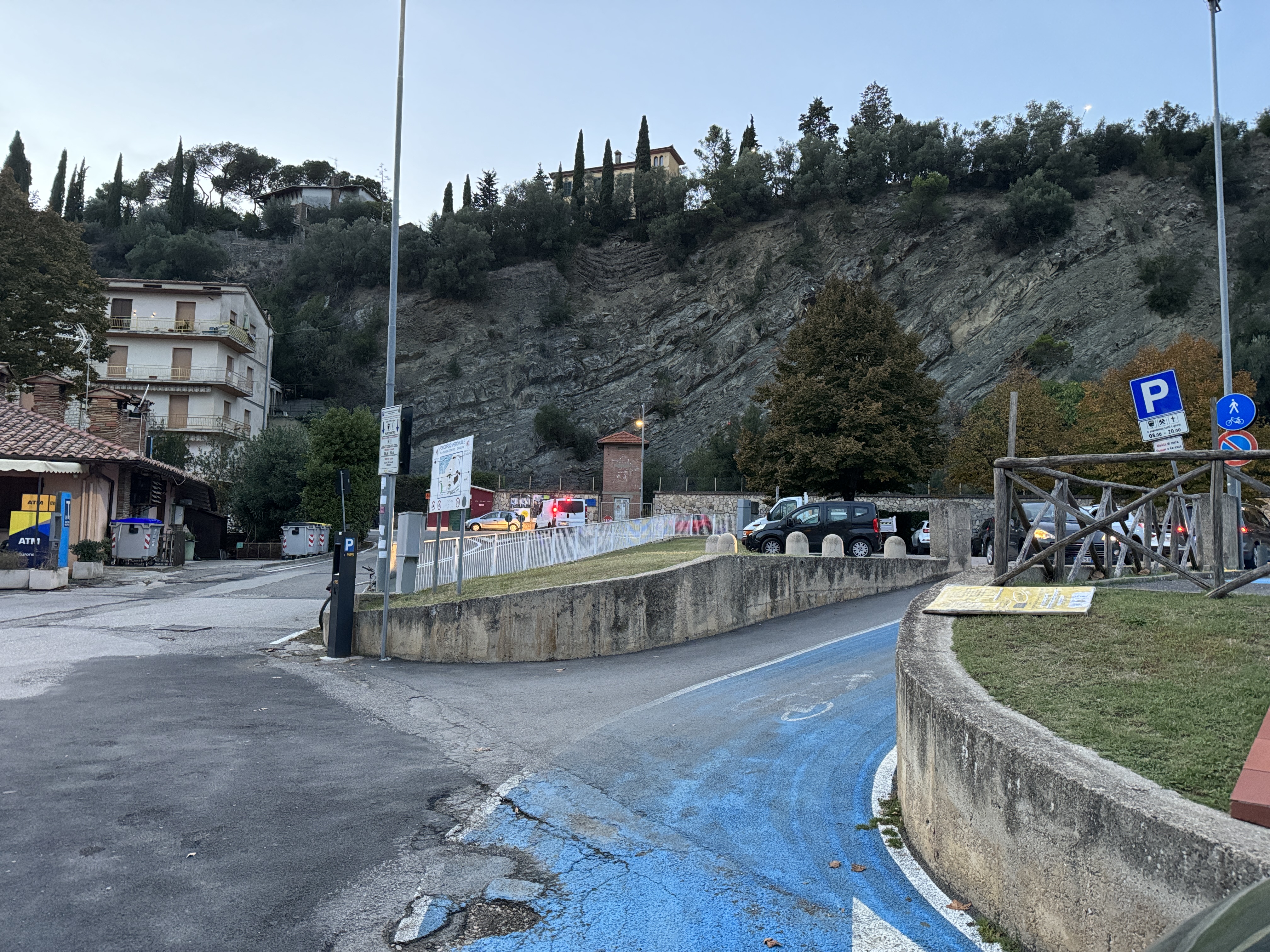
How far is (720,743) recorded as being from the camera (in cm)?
737

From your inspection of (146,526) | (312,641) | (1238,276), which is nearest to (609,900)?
(312,641)

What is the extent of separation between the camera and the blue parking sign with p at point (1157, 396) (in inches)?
424

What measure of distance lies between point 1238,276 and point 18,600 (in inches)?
3156

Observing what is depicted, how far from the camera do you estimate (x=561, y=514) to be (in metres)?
45.3

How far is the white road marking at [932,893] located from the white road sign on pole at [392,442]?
8327mm

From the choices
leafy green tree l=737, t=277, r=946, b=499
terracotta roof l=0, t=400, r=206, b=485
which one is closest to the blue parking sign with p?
terracotta roof l=0, t=400, r=206, b=485

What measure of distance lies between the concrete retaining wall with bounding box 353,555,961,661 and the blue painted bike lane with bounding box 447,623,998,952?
3781 mm

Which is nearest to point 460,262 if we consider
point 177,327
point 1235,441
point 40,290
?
point 177,327

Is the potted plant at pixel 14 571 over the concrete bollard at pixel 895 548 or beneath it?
beneath

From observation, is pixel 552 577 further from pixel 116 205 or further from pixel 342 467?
pixel 116 205

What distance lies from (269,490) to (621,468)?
2353cm

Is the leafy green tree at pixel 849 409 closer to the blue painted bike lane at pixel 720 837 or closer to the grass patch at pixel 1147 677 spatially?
the blue painted bike lane at pixel 720 837

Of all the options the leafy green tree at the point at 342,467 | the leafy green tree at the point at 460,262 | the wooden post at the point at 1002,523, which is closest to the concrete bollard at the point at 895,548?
the wooden post at the point at 1002,523

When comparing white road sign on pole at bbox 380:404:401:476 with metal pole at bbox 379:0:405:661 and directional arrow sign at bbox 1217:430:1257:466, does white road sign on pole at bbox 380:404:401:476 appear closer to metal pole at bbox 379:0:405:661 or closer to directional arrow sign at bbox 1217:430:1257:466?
metal pole at bbox 379:0:405:661
